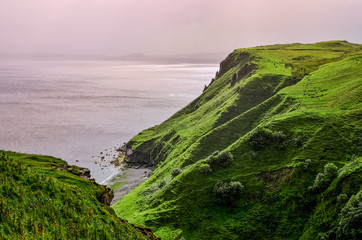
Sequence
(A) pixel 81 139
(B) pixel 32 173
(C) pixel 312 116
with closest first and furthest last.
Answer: (B) pixel 32 173, (C) pixel 312 116, (A) pixel 81 139

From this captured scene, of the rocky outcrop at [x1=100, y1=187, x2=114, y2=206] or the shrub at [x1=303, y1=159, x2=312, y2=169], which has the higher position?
the shrub at [x1=303, y1=159, x2=312, y2=169]

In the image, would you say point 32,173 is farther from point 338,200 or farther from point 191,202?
point 338,200

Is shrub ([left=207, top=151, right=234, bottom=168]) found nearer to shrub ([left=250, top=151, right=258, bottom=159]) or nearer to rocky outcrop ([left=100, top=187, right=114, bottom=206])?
shrub ([left=250, top=151, right=258, bottom=159])

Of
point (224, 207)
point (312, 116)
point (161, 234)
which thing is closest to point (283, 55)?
point (312, 116)

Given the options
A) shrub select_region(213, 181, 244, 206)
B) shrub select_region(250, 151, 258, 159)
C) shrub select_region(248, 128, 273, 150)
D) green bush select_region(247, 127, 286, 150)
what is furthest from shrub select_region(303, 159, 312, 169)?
shrub select_region(213, 181, 244, 206)

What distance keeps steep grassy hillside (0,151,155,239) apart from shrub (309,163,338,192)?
2775 centimetres

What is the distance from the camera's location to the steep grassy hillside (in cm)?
2136

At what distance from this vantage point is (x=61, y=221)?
2545 centimetres

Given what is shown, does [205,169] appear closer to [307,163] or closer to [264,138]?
[264,138]

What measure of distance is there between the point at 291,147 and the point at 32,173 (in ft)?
149

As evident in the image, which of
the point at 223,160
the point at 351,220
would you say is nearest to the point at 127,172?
the point at 223,160

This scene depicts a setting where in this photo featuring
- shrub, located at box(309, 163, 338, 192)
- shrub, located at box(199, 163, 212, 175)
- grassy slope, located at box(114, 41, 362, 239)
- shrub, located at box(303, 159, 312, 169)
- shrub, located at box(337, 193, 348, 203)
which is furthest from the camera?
shrub, located at box(199, 163, 212, 175)

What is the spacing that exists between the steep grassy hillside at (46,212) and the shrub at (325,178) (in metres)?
27.7

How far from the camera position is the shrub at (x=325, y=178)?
3972cm
